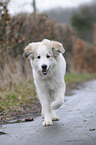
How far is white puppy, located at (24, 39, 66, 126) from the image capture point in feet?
16.8

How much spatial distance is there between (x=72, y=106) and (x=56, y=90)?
1.82 m

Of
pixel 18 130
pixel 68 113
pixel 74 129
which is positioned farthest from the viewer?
pixel 68 113

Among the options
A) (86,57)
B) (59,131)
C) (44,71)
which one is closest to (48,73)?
(44,71)

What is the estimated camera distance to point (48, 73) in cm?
530

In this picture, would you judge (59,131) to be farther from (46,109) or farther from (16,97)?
(16,97)

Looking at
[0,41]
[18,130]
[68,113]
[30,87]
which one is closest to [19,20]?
[0,41]

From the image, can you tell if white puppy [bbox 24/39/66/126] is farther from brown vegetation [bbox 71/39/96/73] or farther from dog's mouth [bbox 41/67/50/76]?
brown vegetation [bbox 71/39/96/73]

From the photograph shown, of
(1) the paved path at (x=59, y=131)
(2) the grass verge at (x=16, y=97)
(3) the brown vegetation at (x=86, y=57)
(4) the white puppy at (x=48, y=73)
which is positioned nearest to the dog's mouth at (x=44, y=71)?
(4) the white puppy at (x=48, y=73)

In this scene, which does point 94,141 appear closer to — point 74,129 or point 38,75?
point 74,129

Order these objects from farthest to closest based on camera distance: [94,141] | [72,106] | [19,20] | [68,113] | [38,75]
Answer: [19,20], [72,106], [68,113], [38,75], [94,141]

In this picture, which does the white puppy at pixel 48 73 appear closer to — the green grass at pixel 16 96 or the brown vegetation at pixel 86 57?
the green grass at pixel 16 96

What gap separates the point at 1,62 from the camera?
32.9ft

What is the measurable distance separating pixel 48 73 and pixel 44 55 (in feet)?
1.28

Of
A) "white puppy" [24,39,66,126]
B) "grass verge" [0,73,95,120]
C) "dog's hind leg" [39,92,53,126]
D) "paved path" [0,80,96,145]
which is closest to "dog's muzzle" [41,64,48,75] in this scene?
"white puppy" [24,39,66,126]
